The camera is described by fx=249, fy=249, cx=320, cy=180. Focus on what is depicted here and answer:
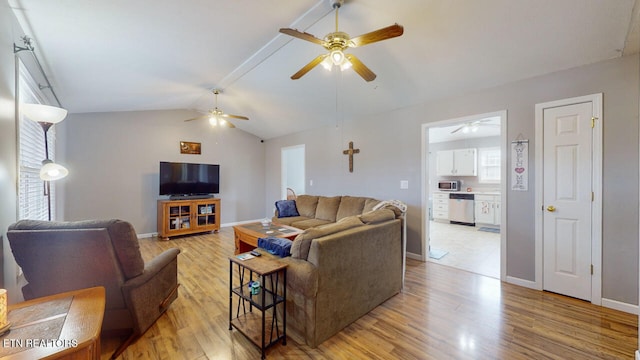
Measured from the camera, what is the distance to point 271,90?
4379 millimetres

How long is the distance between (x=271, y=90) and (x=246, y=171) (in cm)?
317

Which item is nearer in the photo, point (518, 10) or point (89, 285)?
point (89, 285)

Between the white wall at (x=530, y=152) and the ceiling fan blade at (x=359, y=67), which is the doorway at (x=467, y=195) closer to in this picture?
the white wall at (x=530, y=152)

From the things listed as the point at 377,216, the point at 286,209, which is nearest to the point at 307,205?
the point at 286,209

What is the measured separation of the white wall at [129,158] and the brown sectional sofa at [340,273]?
4.67 meters

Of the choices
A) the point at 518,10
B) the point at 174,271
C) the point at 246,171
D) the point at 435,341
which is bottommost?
the point at 435,341

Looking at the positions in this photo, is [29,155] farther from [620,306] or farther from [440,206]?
[440,206]

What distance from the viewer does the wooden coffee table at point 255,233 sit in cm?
347

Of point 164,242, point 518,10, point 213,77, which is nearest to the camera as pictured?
point 518,10

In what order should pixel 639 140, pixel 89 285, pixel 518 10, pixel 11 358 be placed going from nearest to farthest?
pixel 11 358
pixel 89 285
pixel 518 10
pixel 639 140

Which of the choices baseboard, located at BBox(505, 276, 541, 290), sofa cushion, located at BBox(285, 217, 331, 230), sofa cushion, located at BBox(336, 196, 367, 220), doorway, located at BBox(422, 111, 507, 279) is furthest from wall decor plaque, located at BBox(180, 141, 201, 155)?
baseboard, located at BBox(505, 276, 541, 290)

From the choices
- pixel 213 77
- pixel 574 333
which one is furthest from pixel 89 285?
pixel 574 333

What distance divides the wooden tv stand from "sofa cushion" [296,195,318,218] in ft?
6.88

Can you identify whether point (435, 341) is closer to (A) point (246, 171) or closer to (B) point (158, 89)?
(B) point (158, 89)
